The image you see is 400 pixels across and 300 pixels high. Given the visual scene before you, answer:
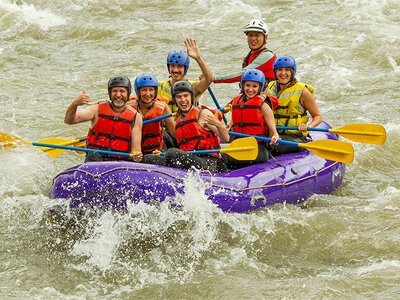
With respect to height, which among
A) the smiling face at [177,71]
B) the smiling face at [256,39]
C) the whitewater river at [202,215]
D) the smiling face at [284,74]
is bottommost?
the whitewater river at [202,215]

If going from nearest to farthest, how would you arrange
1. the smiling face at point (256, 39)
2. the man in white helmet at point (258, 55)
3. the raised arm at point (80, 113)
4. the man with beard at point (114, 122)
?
the raised arm at point (80, 113) < the man with beard at point (114, 122) < the man in white helmet at point (258, 55) < the smiling face at point (256, 39)

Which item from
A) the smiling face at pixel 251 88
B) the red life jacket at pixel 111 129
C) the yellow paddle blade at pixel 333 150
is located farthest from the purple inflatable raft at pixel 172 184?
the smiling face at pixel 251 88

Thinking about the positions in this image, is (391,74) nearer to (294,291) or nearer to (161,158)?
(161,158)

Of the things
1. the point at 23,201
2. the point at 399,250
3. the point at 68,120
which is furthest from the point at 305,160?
the point at 23,201

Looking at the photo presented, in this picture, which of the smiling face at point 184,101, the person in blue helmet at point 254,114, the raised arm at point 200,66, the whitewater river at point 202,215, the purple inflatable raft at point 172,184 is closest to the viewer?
the whitewater river at point 202,215

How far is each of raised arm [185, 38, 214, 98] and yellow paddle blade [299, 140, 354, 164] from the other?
4.41 feet

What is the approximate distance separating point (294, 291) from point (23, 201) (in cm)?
338

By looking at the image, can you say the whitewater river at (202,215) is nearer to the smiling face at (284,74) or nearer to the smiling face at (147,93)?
the smiling face at (147,93)

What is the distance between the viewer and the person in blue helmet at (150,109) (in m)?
6.86

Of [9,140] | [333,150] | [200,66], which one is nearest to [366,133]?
[333,150]

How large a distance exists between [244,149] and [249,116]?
614 mm

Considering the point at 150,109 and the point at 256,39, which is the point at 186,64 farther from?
the point at 256,39

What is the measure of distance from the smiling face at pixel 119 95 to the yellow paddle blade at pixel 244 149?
1.22m

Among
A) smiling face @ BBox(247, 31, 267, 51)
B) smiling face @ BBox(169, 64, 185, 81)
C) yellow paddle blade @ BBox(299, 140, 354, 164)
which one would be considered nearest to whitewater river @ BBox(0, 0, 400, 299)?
→ yellow paddle blade @ BBox(299, 140, 354, 164)
